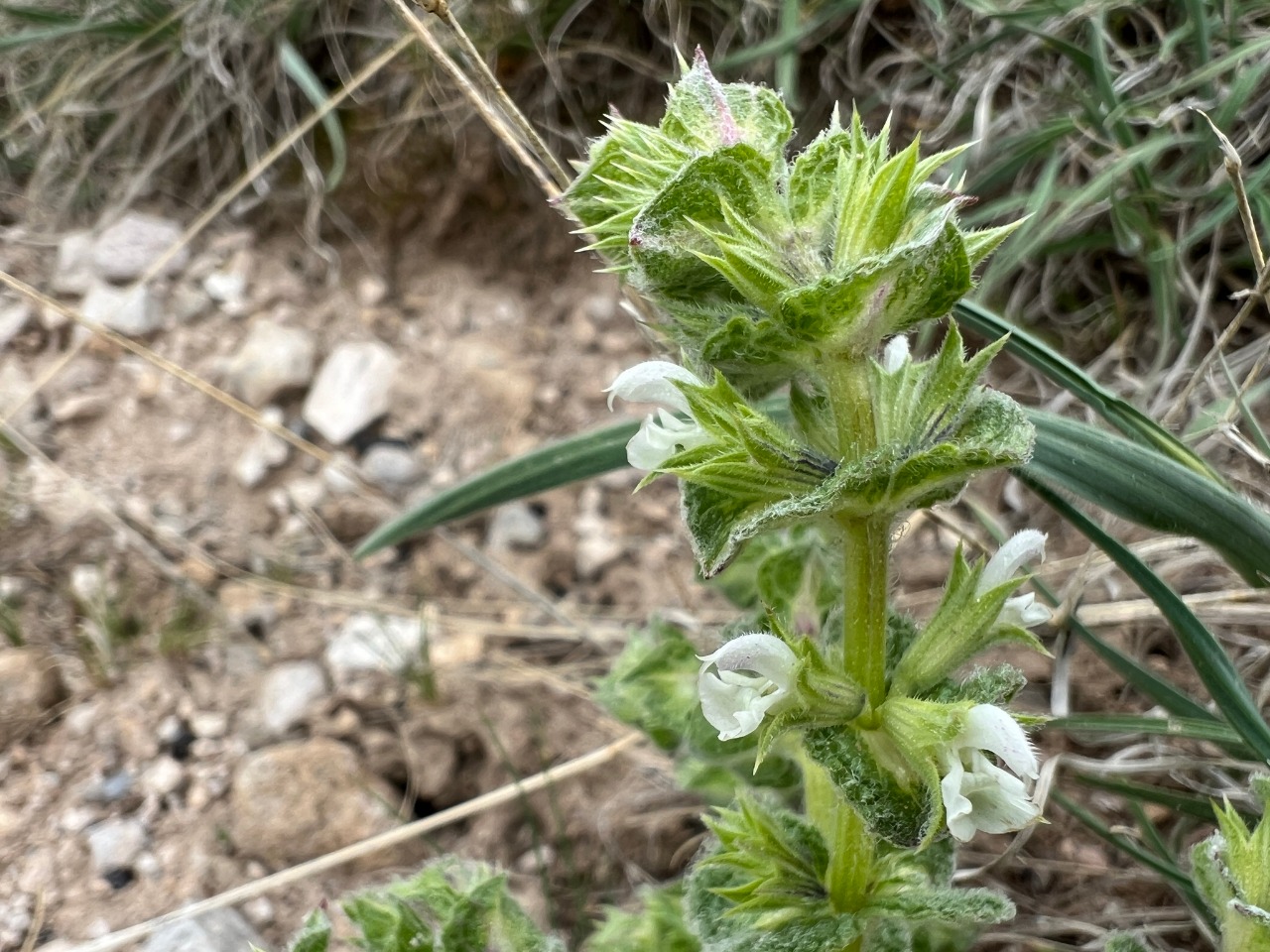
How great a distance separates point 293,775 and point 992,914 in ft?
3.85

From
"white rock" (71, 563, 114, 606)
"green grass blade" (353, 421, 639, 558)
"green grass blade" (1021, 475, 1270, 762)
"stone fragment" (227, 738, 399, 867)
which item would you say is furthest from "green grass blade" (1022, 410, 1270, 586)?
"white rock" (71, 563, 114, 606)

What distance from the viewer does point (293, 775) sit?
1.62 meters

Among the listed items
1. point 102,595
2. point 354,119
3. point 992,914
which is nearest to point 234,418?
point 102,595

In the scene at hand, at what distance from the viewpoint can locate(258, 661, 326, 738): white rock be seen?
1754 millimetres

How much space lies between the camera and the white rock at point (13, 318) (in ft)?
7.35

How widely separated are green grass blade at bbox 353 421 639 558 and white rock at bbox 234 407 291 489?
2.14ft

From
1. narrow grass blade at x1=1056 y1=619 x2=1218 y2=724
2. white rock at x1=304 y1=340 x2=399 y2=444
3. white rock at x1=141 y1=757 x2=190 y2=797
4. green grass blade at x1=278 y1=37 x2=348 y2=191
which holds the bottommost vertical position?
white rock at x1=141 y1=757 x2=190 y2=797

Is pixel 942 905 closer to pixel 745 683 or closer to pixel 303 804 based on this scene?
pixel 745 683

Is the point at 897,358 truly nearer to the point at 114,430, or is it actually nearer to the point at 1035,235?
the point at 1035,235

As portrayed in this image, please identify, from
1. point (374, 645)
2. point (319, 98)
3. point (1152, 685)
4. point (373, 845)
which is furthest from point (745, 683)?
point (319, 98)

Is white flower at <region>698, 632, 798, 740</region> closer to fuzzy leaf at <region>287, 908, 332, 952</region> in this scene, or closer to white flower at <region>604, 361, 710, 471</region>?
white flower at <region>604, 361, 710, 471</region>

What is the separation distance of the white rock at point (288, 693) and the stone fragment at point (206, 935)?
34 cm

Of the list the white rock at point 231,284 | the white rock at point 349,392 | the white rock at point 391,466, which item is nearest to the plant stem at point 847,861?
the white rock at point 391,466

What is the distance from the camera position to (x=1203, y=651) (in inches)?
40.4
